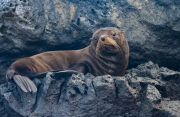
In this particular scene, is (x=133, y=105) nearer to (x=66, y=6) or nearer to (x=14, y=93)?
(x=14, y=93)

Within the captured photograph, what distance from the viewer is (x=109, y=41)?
4484 millimetres

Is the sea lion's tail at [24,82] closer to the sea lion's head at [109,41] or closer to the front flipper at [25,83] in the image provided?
the front flipper at [25,83]

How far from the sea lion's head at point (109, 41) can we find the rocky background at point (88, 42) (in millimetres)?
522

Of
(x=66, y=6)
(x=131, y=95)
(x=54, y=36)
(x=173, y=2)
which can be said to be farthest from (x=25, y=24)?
(x=173, y=2)

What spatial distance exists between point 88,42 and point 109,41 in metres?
1.17

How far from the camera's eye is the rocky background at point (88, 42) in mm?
3635

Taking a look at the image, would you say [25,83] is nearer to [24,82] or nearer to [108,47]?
[24,82]

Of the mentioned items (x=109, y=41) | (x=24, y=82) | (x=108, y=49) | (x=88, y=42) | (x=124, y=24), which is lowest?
(x=24, y=82)

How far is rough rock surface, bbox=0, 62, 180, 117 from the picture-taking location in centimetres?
358

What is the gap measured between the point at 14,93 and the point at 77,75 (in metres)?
0.97

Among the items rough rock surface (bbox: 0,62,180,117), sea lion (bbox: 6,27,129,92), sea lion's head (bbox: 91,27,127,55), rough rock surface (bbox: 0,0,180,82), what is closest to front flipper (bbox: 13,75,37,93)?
sea lion (bbox: 6,27,129,92)

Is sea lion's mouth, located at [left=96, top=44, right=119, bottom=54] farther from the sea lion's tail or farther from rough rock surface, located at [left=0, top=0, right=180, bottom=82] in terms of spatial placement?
the sea lion's tail

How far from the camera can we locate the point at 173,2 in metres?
5.63

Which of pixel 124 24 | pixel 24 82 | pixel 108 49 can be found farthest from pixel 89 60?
pixel 24 82
